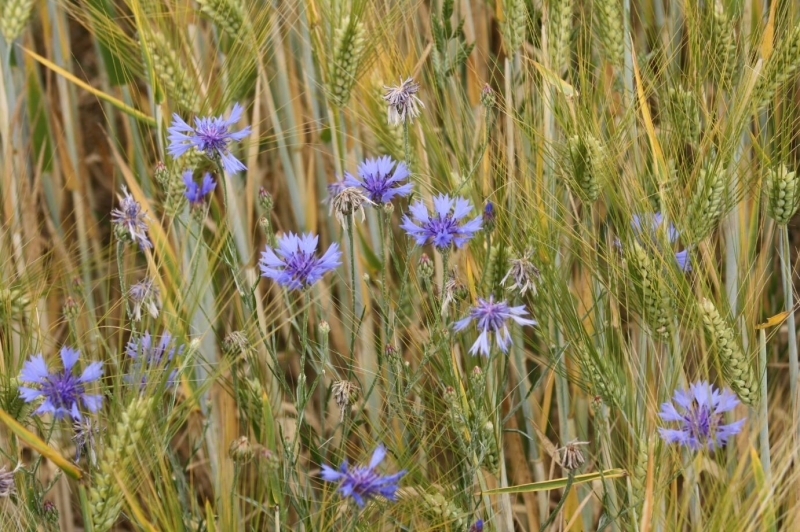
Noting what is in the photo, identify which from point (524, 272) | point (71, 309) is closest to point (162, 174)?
point (71, 309)

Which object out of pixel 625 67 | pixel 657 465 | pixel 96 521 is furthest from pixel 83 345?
pixel 625 67

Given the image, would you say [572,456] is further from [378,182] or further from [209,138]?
[209,138]

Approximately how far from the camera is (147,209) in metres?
1.20

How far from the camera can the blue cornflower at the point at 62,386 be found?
88 centimetres

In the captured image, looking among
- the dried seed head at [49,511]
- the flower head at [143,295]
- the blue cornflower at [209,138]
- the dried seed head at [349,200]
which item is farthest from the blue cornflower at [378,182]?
the dried seed head at [49,511]

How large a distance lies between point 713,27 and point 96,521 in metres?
0.85

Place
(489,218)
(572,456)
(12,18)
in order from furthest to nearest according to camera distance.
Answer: (12,18) → (489,218) → (572,456)

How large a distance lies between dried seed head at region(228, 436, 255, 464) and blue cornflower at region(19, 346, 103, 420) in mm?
140

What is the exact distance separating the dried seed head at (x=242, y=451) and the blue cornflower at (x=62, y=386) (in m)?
0.14

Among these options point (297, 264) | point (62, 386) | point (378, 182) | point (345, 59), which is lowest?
point (62, 386)

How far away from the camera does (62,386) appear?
90 cm

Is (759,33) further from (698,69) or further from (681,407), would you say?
(681,407)

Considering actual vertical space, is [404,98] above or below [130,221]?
above

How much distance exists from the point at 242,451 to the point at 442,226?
0.98 ft
